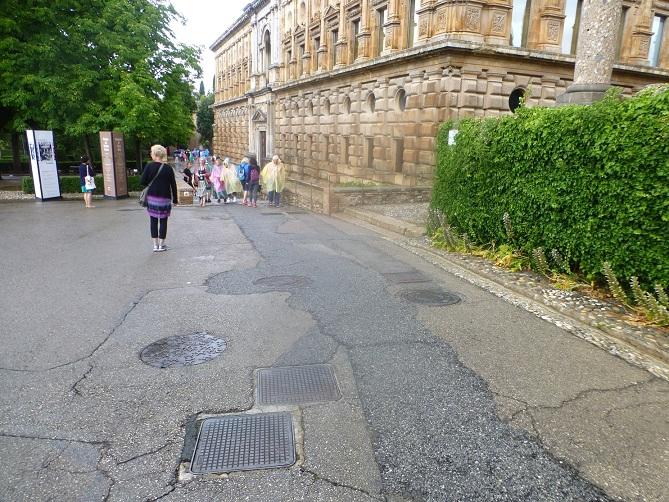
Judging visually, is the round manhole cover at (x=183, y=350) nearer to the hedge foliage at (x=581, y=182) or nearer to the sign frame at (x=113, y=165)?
the hedge foliage at (x=581, y=182)

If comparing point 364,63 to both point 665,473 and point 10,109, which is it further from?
point 665,473

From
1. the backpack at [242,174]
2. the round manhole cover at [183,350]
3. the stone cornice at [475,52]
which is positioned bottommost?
the round manhole cover at [183,350]

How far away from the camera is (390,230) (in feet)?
43.2

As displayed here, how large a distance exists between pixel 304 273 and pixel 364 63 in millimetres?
20150

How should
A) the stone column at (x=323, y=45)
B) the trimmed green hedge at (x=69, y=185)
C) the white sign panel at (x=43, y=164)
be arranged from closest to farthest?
the white sign panel at (x=43, y=164) < the trimmed green hedge at (x=69, y=185) < the stone column at (x=323, y=45)

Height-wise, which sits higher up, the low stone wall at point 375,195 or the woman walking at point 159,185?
the woman walking at point 159,185

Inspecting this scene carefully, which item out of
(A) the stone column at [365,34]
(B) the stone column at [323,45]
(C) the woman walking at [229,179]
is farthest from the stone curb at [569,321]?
(B) the stone column at [323,45]

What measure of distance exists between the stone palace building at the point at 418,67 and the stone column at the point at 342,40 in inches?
2.4

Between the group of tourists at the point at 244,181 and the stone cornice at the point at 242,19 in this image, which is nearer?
the group of tourists at the point at 244,181

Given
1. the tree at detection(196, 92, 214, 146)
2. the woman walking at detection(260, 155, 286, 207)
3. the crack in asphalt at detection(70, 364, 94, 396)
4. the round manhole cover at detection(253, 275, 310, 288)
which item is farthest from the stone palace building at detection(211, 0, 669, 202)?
the tree at detection(196, 92, 214, 146)

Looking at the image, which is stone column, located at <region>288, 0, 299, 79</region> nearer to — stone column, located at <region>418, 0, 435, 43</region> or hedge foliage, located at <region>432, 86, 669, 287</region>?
stone column, located at <region>418, 0, 435, 43</region>

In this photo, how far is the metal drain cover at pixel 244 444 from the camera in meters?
3.18

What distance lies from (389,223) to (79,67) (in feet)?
56.3

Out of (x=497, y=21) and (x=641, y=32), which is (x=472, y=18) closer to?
(x=497, y=21)
